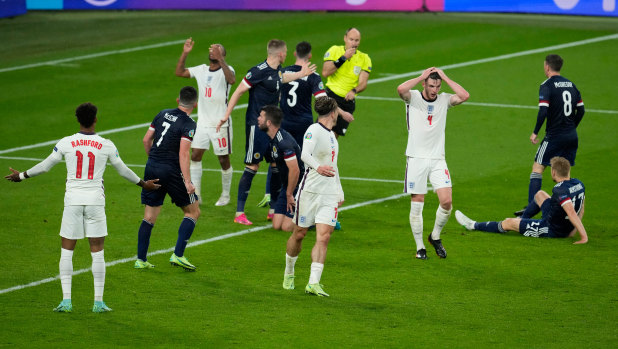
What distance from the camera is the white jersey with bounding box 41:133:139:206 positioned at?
1058cm

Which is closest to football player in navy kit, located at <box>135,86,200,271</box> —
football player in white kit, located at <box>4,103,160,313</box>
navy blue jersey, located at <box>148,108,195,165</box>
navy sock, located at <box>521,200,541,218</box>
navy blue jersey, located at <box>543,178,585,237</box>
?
navy blue jersey, located at <box>148,108,195,165</box>

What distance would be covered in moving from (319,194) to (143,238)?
2524mm

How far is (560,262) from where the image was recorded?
1343cm

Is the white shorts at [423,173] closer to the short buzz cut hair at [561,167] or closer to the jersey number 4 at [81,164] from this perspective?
the short buzz cut hair at [561,167]

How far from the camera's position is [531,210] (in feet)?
50.4

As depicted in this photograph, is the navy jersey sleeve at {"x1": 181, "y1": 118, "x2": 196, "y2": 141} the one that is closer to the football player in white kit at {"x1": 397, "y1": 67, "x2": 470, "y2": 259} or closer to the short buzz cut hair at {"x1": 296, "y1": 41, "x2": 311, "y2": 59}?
the football player in white kit at {"x1": 397, "y1": 67, "x2": 470, "y2": 259}

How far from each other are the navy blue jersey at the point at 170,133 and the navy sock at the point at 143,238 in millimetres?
860

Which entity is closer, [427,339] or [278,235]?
[427,339]

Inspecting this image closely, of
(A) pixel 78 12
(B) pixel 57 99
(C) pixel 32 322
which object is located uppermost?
(A) pixel 78 12

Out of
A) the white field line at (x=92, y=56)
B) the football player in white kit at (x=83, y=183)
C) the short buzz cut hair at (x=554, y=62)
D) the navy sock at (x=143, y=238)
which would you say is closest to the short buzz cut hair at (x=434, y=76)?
the short buzz cut hair at (x=554, y=62)

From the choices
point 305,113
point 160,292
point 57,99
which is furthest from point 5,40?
point 160,292

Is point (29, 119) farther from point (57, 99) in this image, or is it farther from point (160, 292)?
point (160, 292)

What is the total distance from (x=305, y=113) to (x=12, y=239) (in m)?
4.84

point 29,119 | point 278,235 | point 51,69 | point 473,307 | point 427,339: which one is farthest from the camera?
point 51,69
